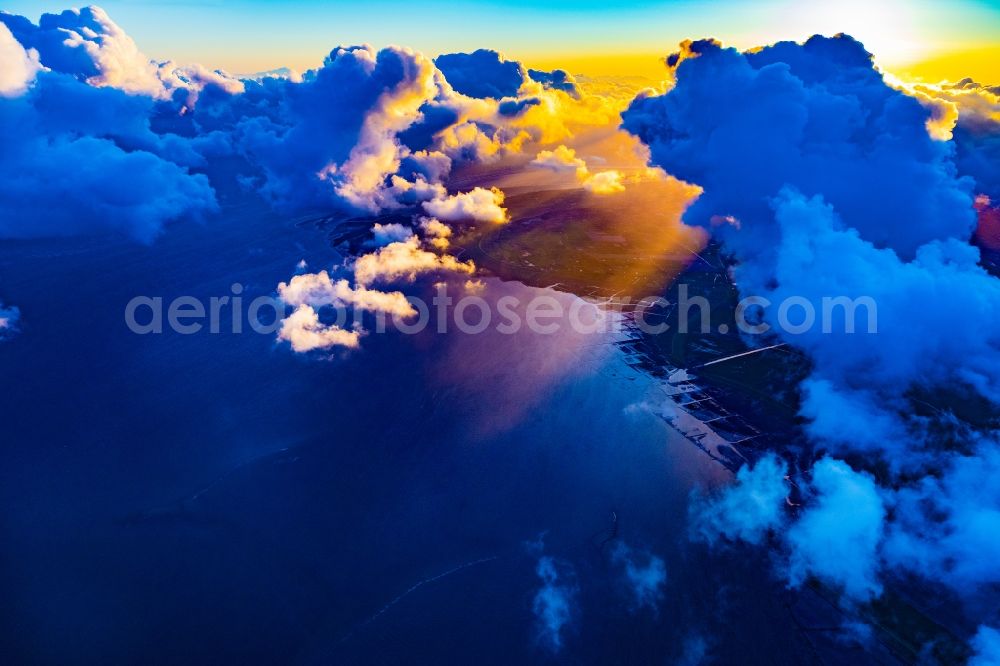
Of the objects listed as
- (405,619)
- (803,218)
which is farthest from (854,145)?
(405,619)

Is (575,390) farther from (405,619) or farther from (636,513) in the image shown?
(405,619)

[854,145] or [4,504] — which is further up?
[854,145]

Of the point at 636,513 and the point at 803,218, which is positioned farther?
the point at 803,218

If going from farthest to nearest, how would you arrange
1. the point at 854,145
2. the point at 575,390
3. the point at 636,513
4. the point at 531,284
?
the point at 531,284 < the point at 854,145 < the point at 575,390 < the point at 636,513

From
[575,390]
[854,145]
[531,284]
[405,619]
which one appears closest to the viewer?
[405,619]

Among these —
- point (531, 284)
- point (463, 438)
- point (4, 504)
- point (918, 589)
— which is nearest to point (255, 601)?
point (463, 438)

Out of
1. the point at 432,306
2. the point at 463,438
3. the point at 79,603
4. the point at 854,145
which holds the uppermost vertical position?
the point at 854,145
